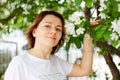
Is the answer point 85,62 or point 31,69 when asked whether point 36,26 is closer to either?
point 31,69

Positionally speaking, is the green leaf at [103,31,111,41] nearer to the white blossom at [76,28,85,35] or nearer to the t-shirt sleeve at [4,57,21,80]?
the white blossom at [76,28,85,35]

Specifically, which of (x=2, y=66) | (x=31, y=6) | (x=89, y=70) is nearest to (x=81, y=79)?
(x=31, y=6)

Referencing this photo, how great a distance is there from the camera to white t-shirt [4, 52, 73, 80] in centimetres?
237

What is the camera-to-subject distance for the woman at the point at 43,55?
240 centimetres

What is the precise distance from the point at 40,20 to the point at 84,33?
343 millimetres

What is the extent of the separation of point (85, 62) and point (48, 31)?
0.48m

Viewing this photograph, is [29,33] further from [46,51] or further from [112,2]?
[112,2]

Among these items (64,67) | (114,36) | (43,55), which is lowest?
(64,67)

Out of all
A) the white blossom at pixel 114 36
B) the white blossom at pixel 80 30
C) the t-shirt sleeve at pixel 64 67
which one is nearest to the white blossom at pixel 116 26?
the white blossom at pixel 114 36

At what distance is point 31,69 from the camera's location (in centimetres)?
243

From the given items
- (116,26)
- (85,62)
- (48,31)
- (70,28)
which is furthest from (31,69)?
(116,26)

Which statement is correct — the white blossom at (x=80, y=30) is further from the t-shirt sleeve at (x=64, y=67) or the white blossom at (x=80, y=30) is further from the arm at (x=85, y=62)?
the t-shirt sleeve at (x=64, y=67)

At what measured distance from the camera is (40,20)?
258 centimetres

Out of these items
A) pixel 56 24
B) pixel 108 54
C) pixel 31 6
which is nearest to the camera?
pixel 56 24
